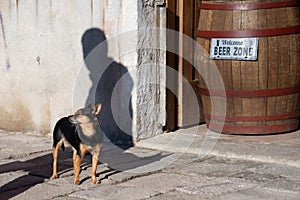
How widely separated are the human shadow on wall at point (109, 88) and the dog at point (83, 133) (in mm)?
1543

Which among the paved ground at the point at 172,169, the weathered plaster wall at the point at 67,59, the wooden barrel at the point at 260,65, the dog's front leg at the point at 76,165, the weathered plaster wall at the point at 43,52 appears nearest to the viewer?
the paved ground at the point at 172,169

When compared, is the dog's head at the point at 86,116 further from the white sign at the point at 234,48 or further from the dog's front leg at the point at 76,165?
the white sign at the point at 234,48

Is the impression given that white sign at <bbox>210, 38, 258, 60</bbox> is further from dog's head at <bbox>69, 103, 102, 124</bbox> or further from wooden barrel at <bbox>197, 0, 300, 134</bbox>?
dog's head at <bbox>69, 103, 102, 124</bbox>

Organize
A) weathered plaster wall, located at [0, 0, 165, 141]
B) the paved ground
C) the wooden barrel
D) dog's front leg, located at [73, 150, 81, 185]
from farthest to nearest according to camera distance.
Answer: weathered plaster wall, located at [0, 0, 165, 141] < the wooden barrel < dog's front leg, located at [73, 150, 81, 185] < the paved ground

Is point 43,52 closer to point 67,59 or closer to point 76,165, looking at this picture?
point 67,59

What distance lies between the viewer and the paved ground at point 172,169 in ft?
16.6

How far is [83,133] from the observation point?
5.16 metres

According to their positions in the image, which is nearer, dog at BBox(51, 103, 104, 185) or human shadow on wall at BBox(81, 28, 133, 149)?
dog at BBox(51, 103, 104, 185)

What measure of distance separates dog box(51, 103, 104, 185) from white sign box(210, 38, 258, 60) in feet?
6.77

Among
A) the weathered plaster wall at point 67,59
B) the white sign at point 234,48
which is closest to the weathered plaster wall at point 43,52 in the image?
the weathered plaster wall at point 67,59

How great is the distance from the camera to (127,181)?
18.0 feet

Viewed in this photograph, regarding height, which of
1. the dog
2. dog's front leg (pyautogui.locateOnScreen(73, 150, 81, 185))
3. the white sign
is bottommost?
dog's front leg (pyautogui.locateOnScreen(73, 150, 81, 185))

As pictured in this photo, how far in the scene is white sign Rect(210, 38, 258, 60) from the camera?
6.66 m

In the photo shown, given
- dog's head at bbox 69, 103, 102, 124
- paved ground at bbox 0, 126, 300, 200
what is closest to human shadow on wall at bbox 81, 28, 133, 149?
paved ground at bbox 0, 126, 300, 200
